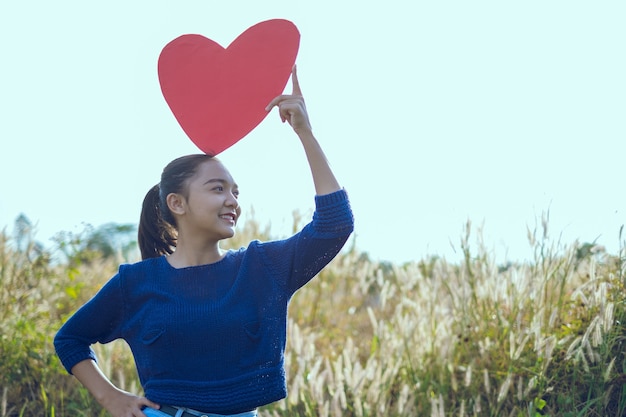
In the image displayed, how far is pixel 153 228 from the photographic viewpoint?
2953mm

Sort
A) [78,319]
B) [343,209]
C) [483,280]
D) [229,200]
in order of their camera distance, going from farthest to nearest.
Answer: [483,280] → [78,319] → [229,200] → [343,209]

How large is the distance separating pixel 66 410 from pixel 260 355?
2415 millimetres

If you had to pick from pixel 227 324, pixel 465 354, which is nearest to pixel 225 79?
pixel 227 324

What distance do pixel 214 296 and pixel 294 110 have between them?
620 mm

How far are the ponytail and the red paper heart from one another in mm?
254

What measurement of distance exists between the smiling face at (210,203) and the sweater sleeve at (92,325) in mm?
332

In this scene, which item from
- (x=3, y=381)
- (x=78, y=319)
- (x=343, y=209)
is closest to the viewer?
(x=343, y=209)

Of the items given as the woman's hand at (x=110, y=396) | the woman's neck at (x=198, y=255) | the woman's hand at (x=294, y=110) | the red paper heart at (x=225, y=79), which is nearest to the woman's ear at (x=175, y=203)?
the woman's neck at (x=198, y=255)

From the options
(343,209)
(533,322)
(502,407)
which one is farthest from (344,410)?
(343,209)

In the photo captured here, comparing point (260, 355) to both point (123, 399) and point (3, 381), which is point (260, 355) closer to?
point (123, 399)

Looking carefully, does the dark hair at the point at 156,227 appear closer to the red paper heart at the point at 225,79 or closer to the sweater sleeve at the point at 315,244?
the red paper heart at the point at 225,79

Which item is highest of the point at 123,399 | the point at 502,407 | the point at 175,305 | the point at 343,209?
the point at 343,209

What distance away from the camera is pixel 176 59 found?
2.95 metres

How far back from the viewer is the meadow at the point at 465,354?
3.85m
